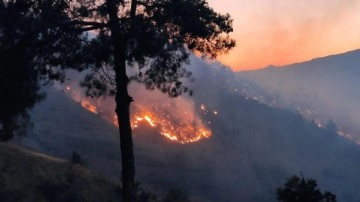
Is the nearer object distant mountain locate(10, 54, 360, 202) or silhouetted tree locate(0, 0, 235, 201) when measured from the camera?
silhouetted tree locate(0, 0, 235, 201)

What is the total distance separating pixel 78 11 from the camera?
14047mm

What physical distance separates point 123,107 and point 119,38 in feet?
8.01

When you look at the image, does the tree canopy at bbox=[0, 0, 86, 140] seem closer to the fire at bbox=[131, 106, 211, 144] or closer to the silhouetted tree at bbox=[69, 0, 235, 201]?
the silhouetted tree at bbox=[69, 0, 235, 201]

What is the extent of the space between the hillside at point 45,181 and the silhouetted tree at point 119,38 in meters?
25.9

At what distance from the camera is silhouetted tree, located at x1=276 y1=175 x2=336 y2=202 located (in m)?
19.1

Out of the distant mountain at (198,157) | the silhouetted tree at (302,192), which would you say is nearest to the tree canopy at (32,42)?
the silhouetted tree at (302,192)

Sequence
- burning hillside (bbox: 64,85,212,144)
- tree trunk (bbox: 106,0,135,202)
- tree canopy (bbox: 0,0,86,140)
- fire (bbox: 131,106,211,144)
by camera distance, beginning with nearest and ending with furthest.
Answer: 1. tree canopy (bbox: 0,0,86,140)
2. tree trunk (bbox: 106,0,135,202)
3. burning hillside (bbox: 64,85,212,144)
4. fire (bbox: 131,106,211,144)

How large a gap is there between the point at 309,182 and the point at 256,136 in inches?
7172

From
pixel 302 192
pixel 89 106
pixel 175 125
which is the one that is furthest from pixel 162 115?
pixel 302 192

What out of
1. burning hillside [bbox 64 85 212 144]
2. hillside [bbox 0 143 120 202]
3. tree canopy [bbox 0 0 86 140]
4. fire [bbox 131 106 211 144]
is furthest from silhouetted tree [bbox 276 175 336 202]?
fire [bbox 131 106 211 144]

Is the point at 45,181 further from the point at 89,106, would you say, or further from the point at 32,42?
the point at 89,106

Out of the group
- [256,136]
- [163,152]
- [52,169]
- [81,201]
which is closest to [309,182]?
[81,201]

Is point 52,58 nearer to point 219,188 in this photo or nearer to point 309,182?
point 309,182

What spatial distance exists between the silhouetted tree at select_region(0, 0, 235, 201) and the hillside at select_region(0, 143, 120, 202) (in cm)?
2586
